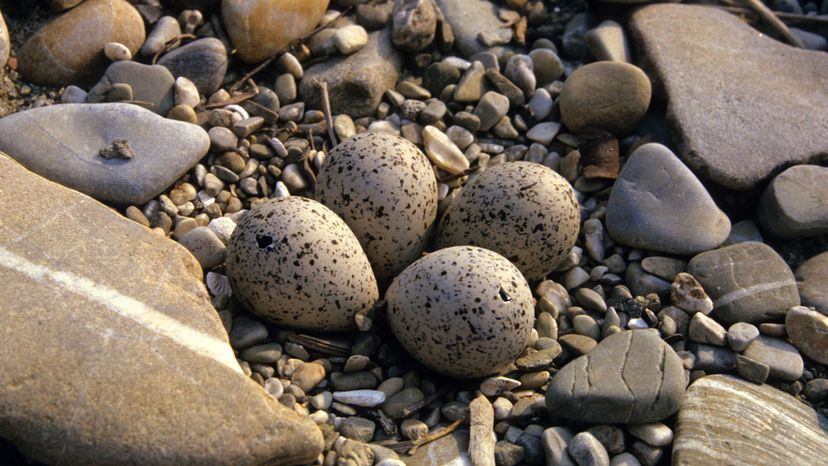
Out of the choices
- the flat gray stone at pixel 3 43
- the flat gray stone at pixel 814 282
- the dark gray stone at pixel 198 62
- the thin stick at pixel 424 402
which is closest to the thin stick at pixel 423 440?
the thin stick at pixel 424 402

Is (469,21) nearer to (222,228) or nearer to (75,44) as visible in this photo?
(222,228)

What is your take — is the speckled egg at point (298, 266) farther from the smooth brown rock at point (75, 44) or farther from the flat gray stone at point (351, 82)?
the smooth brown rock at point (75, 44)

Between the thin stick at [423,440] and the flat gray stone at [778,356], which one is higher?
the thin stick at [423,440]

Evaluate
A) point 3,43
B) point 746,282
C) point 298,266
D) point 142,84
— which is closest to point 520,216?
point 298,266

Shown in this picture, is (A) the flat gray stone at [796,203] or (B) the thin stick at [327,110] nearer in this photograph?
(A) the flat gray stone at [796,203]

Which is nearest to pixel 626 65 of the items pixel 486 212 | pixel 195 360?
pixel 486 212

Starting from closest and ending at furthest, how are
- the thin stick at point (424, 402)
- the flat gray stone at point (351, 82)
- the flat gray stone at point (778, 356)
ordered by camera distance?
the thin stick at point (424, 402) < the flat gray stone at point (778, 356) < the flat gray stone at point (351, 82)

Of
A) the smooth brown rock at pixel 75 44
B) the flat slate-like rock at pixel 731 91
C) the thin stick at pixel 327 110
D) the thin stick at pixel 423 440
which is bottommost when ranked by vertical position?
the thin stick at pixel 423 440

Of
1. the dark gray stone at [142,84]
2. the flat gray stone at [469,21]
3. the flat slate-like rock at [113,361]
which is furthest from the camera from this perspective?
the flat gray stone at [469,21]
